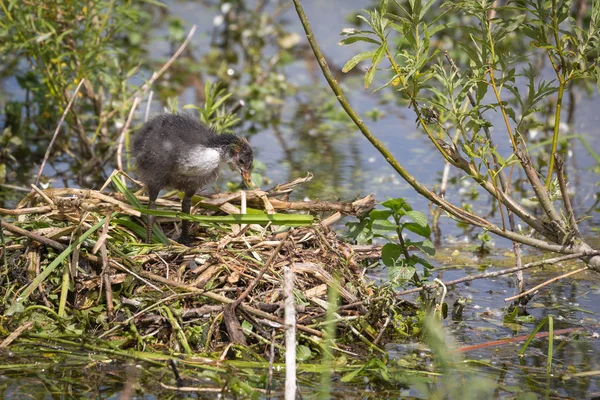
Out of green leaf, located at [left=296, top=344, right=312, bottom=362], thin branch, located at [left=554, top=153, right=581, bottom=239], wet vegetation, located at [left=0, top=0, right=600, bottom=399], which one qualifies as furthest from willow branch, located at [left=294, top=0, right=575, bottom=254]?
green leaf, located at [left=296, top=344, right=312, bottom=362]

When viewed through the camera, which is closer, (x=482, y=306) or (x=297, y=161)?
(x=482, y=306)

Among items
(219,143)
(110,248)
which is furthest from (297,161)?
(110,248)

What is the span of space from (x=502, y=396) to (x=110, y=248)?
2.11 m

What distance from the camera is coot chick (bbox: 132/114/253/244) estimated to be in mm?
5031

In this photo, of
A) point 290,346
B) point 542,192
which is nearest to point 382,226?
point 542,192

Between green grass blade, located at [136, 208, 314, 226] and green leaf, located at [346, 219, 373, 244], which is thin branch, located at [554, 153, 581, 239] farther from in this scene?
green grass blade, located at [136, 208, 314, 226]

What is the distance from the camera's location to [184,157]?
5.01 meters

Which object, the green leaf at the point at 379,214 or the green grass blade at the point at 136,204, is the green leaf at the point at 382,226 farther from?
the green grass blade at the point at 136,204

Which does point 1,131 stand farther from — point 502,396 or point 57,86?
point 502,396

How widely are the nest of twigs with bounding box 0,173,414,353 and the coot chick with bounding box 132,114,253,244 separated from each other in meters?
0.28

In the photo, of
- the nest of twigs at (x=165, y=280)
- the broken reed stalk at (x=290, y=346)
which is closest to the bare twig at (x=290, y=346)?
the broken reed stalk at (x=290, y=346)

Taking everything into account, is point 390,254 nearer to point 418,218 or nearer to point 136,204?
point 418,218

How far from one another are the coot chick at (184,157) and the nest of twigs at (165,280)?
276 millimetres

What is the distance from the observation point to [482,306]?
5031 mm
